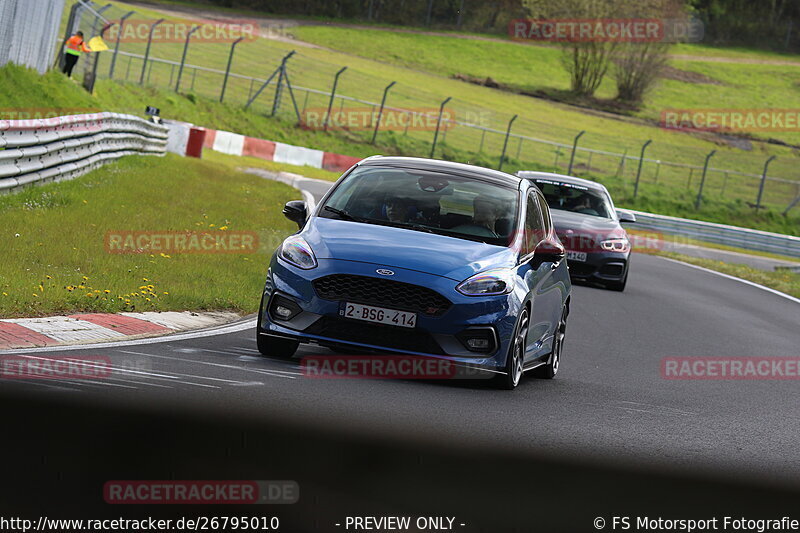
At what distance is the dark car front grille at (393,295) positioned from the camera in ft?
27.6

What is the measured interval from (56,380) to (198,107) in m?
38.5

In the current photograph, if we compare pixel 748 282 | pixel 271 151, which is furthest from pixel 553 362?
pixel 271 151

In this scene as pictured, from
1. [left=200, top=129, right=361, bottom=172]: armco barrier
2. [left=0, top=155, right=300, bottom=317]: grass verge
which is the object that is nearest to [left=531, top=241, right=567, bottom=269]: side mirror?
[left=0, top=155, right=300, bottom=317]: grass verge

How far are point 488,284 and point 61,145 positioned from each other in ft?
36.1

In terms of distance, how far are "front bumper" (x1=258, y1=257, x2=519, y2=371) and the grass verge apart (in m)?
2.22

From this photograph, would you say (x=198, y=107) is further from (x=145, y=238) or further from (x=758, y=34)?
(x=758, y=34)

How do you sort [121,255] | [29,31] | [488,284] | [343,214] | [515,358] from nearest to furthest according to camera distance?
[488,284]
[515,358]
[343,214]
[121,255]
[29,31]

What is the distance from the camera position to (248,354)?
9.15 meters

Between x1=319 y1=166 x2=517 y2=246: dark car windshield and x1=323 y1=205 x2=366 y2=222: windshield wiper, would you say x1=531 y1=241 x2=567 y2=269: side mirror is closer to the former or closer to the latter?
x1=319 y1=166 x2=517 y2=246: dark car windshield

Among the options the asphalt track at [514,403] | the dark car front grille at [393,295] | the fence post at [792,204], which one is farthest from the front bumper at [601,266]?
the fence post at [792,204]

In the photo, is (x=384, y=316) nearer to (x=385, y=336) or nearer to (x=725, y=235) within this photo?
(x=385, y=336)

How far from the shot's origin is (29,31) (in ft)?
79.8

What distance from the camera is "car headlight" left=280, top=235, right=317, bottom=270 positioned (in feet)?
28.5

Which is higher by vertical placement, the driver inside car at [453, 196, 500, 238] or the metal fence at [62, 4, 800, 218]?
the driver inside car at [453, 196, 500, 238]
